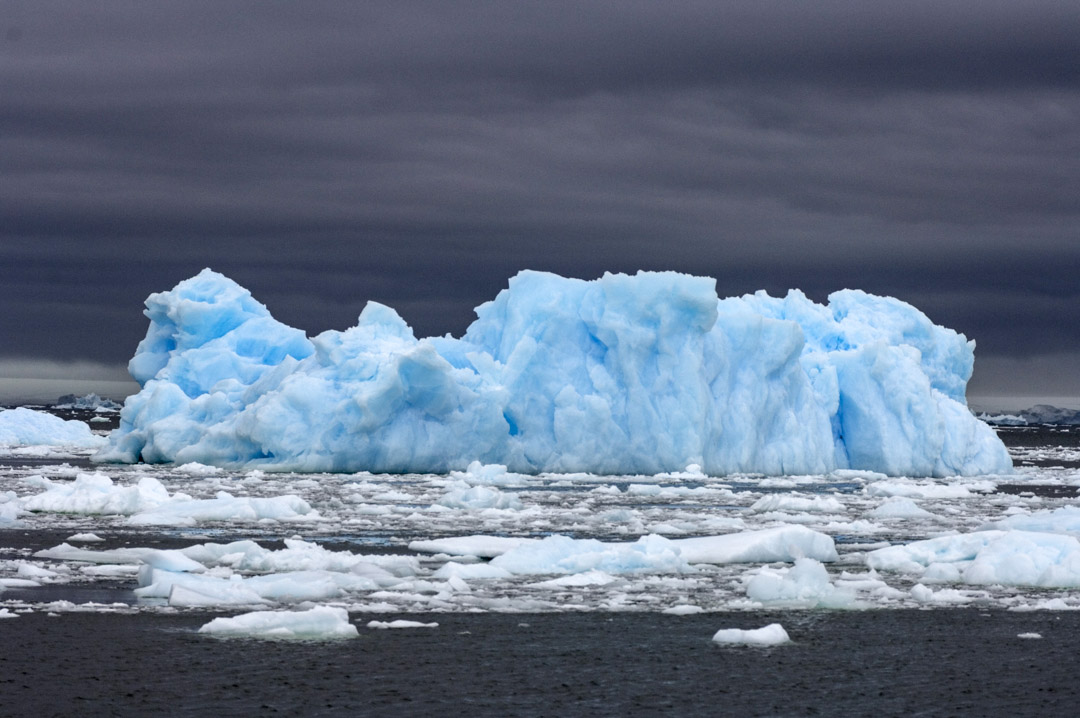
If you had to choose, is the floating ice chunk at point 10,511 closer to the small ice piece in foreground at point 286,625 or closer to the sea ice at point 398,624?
the small ice piece in foreground at point 286,625

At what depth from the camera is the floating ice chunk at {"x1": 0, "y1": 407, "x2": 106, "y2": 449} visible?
4791cm

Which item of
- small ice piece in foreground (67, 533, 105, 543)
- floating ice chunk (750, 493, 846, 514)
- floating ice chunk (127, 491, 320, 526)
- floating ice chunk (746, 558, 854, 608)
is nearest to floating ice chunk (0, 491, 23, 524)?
floating ice chunk (127, 491, 320, 526)

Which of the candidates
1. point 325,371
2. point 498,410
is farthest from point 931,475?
point 325,371

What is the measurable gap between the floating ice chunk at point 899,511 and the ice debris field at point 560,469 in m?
0.07

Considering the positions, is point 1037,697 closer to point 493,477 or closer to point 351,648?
point 351,648

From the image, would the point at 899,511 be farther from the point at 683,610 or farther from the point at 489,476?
the point at 683,610

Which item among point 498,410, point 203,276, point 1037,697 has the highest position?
point 203,276

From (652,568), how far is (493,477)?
13.7 m

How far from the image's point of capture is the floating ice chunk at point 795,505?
2323 centimetres

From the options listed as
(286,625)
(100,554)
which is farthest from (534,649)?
(100,554)

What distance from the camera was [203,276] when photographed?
36.7 meters

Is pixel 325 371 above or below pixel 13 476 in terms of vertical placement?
above

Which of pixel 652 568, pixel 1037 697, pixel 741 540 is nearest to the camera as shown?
pixel 1037 697

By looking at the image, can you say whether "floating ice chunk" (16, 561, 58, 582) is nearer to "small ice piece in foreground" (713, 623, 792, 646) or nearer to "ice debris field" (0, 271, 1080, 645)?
"ice debris field" (0, 271, 1080, 645)
